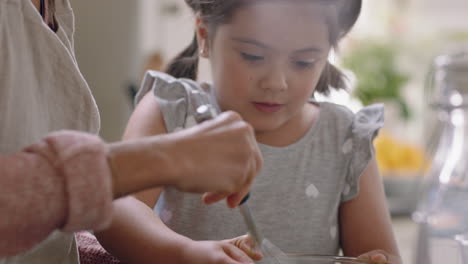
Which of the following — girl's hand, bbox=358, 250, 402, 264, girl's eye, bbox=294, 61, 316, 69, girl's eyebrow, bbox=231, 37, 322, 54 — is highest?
girl's eyebrow, bbox=231, 37, 322, 54

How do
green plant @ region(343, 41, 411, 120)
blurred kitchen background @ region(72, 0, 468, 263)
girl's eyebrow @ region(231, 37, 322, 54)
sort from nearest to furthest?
girl's eyebrow @ region(231, 37, 322, 54), blurred kitchen background @ region(72, 0, 468, 263), green plant @ region(343, 41, 411, 120)

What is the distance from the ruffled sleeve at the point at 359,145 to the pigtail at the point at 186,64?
208 mm

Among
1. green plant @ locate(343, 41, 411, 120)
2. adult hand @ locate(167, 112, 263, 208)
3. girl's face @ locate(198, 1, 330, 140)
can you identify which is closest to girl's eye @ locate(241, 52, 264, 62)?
girl's face @ locate(198, 1, 330, 140)

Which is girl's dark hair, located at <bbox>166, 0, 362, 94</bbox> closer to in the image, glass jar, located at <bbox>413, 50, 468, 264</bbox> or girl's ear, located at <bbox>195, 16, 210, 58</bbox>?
girl's ear, located at <bbox>195, 16, 210, 58</bbox>

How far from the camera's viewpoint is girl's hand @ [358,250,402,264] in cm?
63

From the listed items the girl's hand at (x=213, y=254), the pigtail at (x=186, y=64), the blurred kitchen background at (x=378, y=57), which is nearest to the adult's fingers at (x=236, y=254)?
the girl's hand at (x=213, y=254)

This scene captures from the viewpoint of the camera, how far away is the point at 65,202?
1.09 ft

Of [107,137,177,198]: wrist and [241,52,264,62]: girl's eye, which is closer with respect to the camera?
[107,137,177,198]: wrist

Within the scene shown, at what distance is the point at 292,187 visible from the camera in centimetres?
73

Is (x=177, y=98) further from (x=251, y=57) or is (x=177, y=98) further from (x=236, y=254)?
(x=236, y=254)

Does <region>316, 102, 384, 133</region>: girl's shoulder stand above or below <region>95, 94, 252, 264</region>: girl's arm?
above

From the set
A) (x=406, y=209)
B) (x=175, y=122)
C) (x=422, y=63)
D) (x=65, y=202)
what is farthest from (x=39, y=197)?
(x=422, y=63)

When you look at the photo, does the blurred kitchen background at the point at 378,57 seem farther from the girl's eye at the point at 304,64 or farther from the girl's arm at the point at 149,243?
the girl's arm at the point at 149,243

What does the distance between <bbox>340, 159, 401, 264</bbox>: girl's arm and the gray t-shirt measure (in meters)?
0.01
